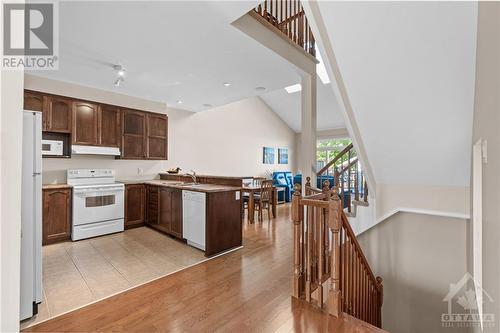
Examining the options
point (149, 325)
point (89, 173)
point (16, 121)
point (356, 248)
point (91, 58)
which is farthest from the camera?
point (89, 173)

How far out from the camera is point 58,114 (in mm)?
3879

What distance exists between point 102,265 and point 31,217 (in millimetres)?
1257

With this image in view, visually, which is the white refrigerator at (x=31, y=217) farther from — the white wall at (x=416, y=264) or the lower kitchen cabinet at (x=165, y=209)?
the white wall at (x=416, y=264)

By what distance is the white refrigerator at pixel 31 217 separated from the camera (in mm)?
A: 1856

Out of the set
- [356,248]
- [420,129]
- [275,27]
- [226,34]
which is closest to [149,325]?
[356,248]

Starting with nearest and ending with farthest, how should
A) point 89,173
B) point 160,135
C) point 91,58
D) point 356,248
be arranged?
point 356,248, point 91,58, point 89,173, point 160,135

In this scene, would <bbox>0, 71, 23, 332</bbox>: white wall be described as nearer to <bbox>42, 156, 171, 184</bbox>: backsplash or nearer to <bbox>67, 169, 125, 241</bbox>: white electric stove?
<bbox>67, 169, 125, 241</bbox>: white electric stove

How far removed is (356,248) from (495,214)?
1196 mm

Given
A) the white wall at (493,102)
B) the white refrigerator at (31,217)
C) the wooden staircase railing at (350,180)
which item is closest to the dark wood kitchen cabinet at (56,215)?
the white refrigerator at (31,217)

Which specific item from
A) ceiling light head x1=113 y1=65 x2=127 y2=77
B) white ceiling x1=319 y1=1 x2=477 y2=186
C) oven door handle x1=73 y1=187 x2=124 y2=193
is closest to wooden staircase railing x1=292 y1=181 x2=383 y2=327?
white ceiling x1=319 y1=1 x2=477 y2=186

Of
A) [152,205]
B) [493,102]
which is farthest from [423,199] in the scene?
[152,205]

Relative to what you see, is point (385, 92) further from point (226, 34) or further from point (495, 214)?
point (226, 34)

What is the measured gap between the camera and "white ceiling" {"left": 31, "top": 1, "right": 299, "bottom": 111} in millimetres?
2158

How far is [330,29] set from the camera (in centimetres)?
219
